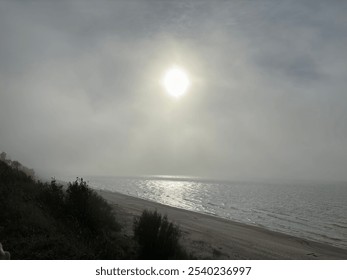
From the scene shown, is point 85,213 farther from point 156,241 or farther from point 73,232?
point 156,241

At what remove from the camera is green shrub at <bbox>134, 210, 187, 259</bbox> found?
7863 mm

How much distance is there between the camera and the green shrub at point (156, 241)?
25.8ft

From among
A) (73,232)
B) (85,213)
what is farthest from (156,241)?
(85,213)

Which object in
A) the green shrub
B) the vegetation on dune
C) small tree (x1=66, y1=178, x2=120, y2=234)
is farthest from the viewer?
small tree (x1=66, y1=178, x2=120, y2=234)

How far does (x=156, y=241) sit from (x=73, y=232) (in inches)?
111

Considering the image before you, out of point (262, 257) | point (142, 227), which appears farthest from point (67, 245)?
point (262, 257)

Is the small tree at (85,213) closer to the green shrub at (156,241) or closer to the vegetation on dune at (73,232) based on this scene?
the vegetation on dune at (73,232)

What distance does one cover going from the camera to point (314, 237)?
22625 millimetres

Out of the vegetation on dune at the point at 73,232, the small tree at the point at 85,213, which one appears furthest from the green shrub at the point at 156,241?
the small tree at the point at 85,213

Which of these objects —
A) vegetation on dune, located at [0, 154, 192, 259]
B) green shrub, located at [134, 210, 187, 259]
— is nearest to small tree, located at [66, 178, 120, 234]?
vegetation on dune, located at [0, 154, 192, 259]

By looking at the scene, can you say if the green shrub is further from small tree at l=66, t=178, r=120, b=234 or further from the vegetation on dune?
small tree at l=66, t=178, r=120, b=234

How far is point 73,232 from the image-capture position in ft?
→ 30.5

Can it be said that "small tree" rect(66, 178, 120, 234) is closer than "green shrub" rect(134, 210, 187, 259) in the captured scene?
No
